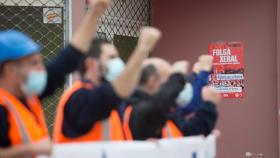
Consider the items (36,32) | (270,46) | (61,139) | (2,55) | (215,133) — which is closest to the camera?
(2,55)

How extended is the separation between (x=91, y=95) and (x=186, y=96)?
122 cm

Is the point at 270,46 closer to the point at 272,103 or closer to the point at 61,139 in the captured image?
the point at 272,103

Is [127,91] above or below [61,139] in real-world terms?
above

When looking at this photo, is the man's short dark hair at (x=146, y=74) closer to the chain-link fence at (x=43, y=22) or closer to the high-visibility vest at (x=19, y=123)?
the high-visibility vest at (x=19, y=123)

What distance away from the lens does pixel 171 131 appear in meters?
3.28

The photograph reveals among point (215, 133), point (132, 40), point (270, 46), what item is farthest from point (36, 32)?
point (270, 46)

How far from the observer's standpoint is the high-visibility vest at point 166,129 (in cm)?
293

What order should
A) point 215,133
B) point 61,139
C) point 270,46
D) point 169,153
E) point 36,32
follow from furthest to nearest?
point 270,46, point 36,32, point 215,133, point 169,153, point 61,139

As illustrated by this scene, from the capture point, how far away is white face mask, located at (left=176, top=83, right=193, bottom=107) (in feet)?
11.7

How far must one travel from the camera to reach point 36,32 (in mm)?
5301

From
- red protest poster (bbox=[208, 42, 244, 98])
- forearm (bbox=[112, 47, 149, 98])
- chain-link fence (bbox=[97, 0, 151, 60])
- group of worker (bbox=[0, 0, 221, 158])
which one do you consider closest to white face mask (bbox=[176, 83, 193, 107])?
group of worker (bbox=[0, 0, 221, 158])

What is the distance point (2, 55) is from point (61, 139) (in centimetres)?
53

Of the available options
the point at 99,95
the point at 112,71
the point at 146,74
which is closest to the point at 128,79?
the point at 99,95

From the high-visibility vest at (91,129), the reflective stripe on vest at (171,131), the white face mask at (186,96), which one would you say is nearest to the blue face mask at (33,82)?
the high-visibility vest at (91,129)
